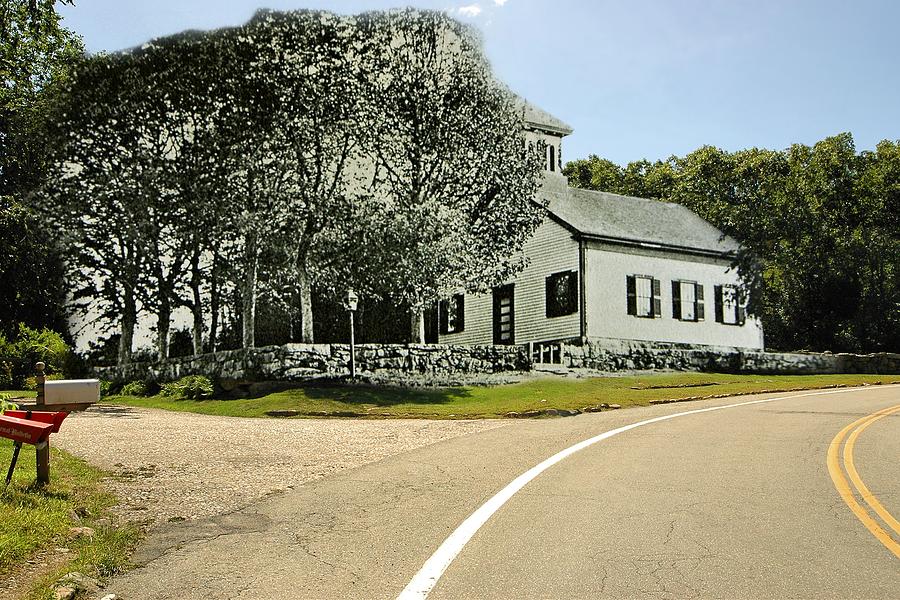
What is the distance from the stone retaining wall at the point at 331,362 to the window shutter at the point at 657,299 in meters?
10.2

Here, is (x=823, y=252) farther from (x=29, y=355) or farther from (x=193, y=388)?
(x=29, y=355)

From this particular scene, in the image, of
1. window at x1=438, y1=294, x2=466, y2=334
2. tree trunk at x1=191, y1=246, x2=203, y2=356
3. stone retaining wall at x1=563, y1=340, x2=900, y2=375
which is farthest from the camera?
window at x1=438, y1=294, x2=466, y2=334

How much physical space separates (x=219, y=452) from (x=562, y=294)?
94.4 ft

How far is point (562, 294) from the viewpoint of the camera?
42.8m

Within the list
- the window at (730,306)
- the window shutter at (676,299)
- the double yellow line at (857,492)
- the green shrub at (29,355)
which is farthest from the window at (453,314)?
the double yellow line at (857,492)

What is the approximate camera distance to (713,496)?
11.0 metres

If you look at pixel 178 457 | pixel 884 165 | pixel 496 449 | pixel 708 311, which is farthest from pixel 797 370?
pixel 178 457

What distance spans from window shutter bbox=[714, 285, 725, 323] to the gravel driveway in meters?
28.0

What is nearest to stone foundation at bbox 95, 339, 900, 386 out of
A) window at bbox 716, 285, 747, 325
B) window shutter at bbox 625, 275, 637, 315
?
window shutter at bbox 625, 275, 637, 315

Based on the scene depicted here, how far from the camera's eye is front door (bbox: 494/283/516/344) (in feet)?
150

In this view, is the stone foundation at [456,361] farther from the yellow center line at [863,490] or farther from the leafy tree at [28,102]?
the yellow center line at [863,490]

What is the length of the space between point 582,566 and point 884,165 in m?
59.1

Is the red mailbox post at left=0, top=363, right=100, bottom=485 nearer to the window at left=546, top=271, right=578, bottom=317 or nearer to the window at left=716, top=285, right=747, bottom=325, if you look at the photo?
the window at left=546, top=271, right=578, bottom=317

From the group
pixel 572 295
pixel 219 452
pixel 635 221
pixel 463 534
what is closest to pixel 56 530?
pixel 463 534
